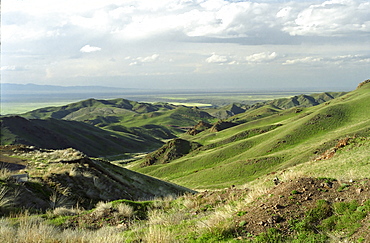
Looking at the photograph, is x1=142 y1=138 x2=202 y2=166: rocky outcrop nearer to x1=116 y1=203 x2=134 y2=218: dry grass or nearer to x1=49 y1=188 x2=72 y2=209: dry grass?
x1=49 y1=188 x2=72 y2=209: dry grass

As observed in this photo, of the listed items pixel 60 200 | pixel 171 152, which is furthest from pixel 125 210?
pixel 171 152

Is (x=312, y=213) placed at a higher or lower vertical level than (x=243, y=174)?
higher

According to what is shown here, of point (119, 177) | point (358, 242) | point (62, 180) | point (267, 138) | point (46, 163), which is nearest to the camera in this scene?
point (358, 242)

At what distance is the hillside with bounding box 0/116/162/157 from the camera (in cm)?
12200

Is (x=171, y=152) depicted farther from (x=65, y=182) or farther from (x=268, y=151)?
(x=65, y=182)

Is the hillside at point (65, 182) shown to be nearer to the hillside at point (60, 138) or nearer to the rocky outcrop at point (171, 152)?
the rocky outcrop at point (171, 152)

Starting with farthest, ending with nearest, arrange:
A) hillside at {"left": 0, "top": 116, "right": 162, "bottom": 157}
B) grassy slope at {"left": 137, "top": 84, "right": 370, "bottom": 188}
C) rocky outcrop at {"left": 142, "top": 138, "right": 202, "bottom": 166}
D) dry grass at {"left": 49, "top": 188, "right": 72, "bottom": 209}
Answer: hillside at {"left": 0, "top": 116, "right": 162, "bottom": 157} < rocky outcrop at {"left": 142, "top": 138, "right": 202, "bottom": 166} < grassy slope at {"left": 137, "top": 84, "right": 370, "bottom": 188} < dry grass at {"left": 49, "top": 188, "right": 72, "bottom": 209}

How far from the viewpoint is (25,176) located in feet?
68.9

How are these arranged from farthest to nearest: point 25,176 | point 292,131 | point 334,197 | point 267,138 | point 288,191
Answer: point 267,138
point 292,131
point 25,176
point 288,191
point 334,197

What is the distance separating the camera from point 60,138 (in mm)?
134000

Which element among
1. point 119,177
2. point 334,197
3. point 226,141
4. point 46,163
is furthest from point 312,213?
point 226,141

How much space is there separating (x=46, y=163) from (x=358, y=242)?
2906 centimetres

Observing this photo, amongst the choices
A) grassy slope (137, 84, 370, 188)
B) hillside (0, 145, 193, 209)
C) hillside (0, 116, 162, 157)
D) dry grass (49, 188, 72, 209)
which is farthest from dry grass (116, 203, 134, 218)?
hillside (0, 116, 162, 157)

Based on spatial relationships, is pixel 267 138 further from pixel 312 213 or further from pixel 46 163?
pixel 312 213
